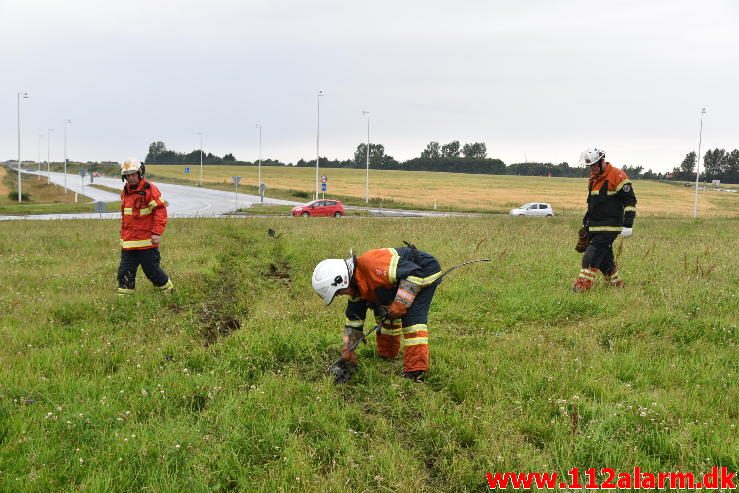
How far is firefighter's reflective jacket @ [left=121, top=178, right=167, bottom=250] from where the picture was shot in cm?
791

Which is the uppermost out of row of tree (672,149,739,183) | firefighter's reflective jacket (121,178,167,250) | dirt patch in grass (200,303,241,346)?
row of tree (672,149,739,183)

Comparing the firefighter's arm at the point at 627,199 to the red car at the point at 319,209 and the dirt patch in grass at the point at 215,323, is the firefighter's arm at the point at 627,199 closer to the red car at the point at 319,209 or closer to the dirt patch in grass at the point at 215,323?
the dirt patch in grass at the point at 215,323

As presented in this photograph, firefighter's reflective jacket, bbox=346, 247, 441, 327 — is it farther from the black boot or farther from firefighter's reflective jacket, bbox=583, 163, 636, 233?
firefighter's reflective jacket, bbox=583, 163, 636, 233

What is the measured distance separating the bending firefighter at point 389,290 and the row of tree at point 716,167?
14928cm

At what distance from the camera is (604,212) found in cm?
810

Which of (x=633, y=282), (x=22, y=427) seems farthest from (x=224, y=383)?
(x=633, y=282)

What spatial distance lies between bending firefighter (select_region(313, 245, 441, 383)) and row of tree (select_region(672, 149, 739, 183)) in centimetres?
14928

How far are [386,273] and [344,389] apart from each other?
116 cm

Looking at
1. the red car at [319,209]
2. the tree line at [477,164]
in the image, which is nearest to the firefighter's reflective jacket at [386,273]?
the red car at [319,209]

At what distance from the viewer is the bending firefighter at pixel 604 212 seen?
26.2 ft

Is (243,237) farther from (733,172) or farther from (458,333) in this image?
(733,172)

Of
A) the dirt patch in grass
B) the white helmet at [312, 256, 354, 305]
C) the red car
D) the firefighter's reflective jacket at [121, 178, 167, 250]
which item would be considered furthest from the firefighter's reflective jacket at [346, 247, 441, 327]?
the red car

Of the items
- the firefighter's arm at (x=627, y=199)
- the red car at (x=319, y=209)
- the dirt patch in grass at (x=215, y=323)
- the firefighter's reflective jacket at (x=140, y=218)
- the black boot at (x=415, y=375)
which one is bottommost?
the dirt patch in grass at (x=215, y=323)

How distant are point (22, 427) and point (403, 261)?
11.1 ft
